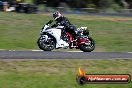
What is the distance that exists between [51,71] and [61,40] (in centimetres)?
485

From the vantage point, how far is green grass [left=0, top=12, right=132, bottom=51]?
934 inches

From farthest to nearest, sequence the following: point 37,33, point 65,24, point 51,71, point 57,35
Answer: point 37,33
point 65,24
point 57,35
point 51,71

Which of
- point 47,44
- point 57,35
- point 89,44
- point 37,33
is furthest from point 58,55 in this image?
point 37,33

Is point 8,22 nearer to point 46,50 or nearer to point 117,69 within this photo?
point 46,50

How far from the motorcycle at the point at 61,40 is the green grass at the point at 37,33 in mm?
3297

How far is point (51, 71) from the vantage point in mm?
14641

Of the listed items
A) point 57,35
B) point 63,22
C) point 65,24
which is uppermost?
point 63,22

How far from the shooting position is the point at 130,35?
97.3 feet

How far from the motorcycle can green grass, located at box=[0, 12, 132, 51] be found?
10.8 ft

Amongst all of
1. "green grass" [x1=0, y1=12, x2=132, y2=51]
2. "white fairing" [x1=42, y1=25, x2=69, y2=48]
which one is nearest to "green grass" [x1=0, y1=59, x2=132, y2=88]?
"white fairing" [x1=42, y1=25, x2=69, y2=48]

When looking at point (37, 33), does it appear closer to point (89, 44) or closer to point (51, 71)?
point (89, 44)

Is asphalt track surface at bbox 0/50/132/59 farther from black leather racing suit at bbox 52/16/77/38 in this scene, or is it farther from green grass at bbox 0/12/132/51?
green grass at bbox 0/12/132/51

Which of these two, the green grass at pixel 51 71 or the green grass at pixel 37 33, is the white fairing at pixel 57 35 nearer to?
the green grass at pixel 51 71

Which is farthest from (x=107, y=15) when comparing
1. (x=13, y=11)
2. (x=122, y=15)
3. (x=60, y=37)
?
(x=60, y=37)
